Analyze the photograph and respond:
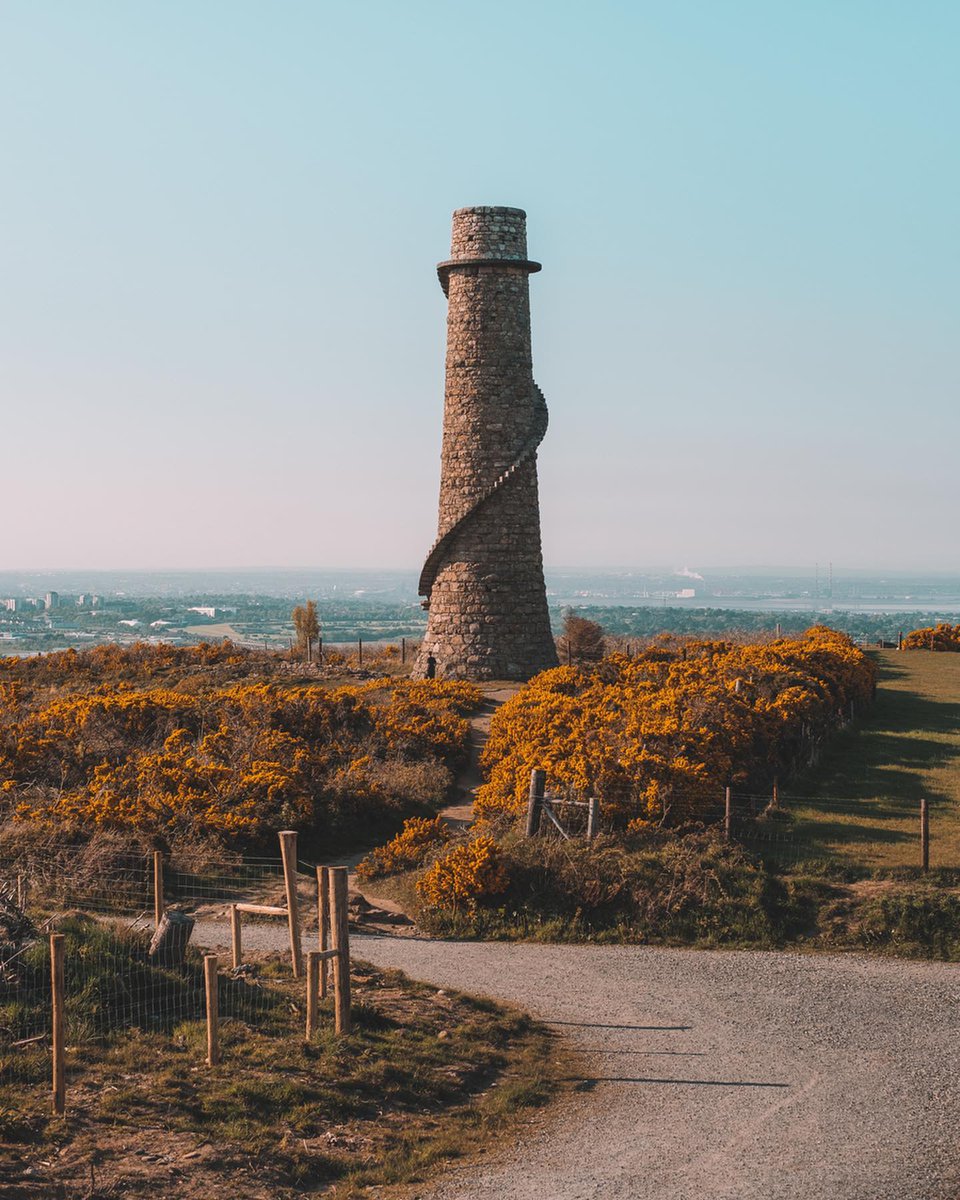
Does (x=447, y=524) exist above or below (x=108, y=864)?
above

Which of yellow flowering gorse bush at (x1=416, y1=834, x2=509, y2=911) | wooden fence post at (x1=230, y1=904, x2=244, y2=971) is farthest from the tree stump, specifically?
yellow flowering gorse bush at (x1=416, y1=834, x2=509, y2=911)

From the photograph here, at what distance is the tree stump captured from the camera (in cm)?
1487

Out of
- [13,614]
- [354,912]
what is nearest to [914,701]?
[354,912]

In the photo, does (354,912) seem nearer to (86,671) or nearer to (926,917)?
(926,917)

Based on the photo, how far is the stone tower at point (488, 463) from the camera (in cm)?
3328

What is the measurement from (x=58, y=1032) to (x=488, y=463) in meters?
23.4

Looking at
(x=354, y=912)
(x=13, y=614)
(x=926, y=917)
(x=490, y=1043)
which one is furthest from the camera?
(x=13, y=614)

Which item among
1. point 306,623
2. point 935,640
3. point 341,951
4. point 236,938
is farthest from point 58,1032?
point 306,623

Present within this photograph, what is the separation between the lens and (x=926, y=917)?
17.1 meters

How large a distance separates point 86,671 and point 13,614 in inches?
4076

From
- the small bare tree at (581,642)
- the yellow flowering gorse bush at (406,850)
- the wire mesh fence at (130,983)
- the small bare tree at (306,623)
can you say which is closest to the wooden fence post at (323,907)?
the wire mesh fence at (130,983)

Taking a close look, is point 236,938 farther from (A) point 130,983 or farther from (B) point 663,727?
(B) point 663,727

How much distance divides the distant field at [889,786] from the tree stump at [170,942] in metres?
9.48

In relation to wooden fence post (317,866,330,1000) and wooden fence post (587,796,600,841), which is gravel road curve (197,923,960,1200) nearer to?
wooden fence post (317,866,330,1000)
